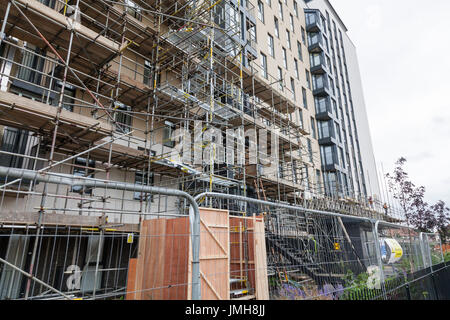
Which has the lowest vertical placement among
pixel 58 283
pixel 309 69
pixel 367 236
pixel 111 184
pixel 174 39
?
pixel 58 283

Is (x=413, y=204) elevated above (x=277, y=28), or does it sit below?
below

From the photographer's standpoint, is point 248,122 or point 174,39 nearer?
point 174,39

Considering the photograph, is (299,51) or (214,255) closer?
(214,255)

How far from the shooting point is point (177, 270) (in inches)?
209

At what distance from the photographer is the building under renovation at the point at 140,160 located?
5.86 metres

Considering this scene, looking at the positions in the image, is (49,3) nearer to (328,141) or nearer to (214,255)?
(214,255)

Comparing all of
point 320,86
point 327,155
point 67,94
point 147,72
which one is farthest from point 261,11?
point 67,94

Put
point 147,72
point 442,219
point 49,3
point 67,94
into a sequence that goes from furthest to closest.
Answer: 1. point 442,219
2. point 147,72
3. point 67,94
4. point 49,3

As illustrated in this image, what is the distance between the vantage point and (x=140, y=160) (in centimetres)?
1124

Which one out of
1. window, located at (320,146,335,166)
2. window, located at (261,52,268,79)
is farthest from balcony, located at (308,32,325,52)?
window, located at (261,52,268,79)

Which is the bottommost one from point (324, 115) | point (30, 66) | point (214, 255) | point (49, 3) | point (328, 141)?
point (214, 255)
